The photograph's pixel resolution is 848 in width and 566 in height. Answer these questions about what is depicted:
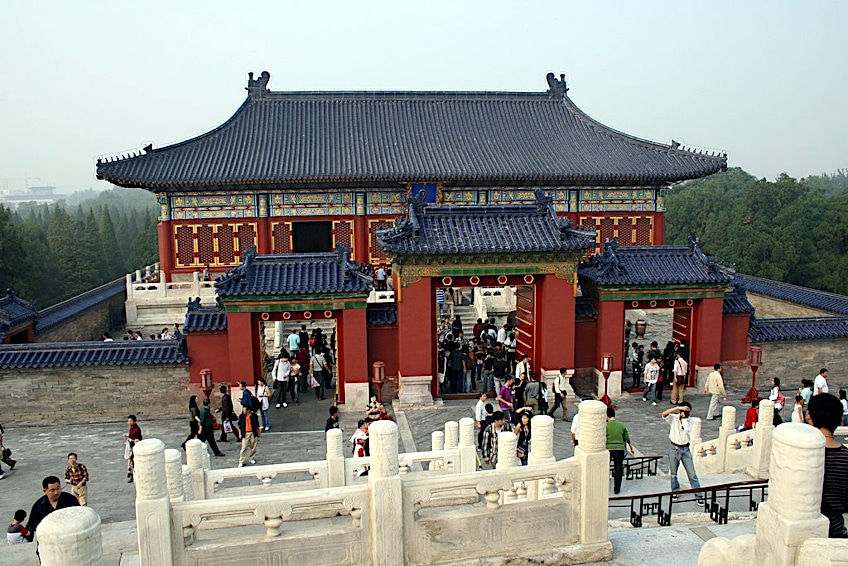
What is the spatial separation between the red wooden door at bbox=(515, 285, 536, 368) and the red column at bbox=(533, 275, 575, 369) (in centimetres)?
31

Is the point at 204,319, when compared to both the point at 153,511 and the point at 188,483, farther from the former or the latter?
the point at 153,511

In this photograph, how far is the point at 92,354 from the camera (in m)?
16.2

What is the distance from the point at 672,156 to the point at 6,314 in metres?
25.8

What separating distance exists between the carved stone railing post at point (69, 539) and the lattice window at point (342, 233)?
79.3 feet

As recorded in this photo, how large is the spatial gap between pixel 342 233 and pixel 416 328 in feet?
41.3

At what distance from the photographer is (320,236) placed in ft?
96.1

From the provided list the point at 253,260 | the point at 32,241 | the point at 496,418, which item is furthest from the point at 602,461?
the point at 32,241

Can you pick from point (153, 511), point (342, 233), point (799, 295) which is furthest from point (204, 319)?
point (799, 295)

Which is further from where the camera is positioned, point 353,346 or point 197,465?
point 353,346

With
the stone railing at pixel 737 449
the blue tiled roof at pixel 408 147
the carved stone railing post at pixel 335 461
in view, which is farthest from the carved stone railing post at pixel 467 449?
the blue tiled roof at pixel 408 147

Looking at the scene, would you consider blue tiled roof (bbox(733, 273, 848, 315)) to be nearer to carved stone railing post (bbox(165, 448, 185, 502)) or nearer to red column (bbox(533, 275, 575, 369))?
red column (bbox(533, 275, 575, 369))

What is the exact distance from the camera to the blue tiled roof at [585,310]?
→ 17953mm

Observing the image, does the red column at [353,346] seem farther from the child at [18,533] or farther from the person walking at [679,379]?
the child at [18,533]

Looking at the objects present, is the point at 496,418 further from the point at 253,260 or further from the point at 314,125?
the point at 314,125
